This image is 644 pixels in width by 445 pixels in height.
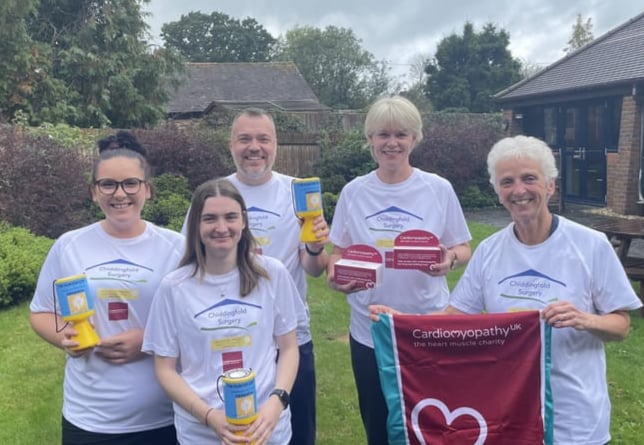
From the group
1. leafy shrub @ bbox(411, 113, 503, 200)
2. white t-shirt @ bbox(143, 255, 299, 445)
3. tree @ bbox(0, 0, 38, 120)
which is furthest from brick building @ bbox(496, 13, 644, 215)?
tree @ bbox(0, 0, 38, 120)

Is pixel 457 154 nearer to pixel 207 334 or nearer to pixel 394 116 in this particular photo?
pixel 394 116

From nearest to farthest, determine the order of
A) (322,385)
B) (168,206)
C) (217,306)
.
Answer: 1. (217,306)
2. (322,385)
3. (168,206)

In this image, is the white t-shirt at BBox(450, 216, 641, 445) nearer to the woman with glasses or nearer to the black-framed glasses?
the woman with glasses

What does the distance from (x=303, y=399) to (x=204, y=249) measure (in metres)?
1.22

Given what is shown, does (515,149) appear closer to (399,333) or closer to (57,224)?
(399,333)

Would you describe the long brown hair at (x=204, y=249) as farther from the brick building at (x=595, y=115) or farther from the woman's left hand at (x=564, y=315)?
the brick building at (x=595, y=115)

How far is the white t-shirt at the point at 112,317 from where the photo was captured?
2.68 metres

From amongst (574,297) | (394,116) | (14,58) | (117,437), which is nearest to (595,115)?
(394,116)

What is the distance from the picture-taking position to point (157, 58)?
945 inches

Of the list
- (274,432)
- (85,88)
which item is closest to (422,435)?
(274,432)

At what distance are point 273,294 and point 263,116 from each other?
1.23 m

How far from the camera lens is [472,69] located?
3766 centimetres

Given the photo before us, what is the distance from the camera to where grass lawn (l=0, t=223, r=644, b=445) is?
16.1ft

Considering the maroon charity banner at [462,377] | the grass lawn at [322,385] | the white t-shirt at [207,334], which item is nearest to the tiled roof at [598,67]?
the grass lawn at [322,385]
